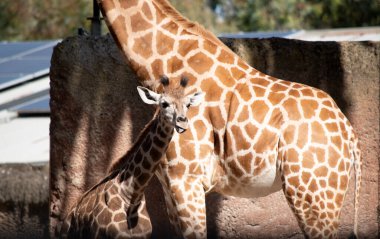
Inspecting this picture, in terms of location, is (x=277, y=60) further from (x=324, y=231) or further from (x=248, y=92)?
(x=324, y=231)

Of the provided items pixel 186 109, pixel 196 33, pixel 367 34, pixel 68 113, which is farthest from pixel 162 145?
pixel 367 34

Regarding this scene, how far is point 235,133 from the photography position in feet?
25.8

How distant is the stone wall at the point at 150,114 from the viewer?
916 cm

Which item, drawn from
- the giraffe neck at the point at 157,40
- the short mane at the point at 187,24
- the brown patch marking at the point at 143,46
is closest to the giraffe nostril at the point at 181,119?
the giraffe neck at the point at 157,40

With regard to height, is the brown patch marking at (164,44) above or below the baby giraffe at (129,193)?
above

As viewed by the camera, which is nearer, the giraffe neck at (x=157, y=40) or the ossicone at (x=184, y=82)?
the ossicone at (x=184, y=82)

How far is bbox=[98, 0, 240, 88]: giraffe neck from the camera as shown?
8133 mm

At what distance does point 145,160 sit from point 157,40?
3.50ft

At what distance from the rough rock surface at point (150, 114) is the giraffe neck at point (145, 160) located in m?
1.05

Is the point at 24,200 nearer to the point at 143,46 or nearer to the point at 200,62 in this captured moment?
the point at 143,46

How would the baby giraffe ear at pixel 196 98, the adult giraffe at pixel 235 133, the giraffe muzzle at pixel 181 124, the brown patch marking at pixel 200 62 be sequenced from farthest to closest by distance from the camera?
1. the brown patch marking at pixel 200 62
2. the adult giraffe at pixel 235 133
3. the baby giraffe ear at pixel 196 98
4. the giraffe muzzle at pixel 181 124

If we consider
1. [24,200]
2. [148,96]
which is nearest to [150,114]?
[148,96]

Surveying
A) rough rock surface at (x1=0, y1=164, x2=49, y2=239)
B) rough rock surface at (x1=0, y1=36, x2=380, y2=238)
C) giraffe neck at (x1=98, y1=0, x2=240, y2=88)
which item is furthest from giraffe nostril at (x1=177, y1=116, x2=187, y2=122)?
rough rock surface at (x1=0, y1=164, x2=49, y2=239)

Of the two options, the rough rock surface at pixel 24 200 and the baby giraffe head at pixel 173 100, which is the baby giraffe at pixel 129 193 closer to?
the baby giraffe head at pixel 173 100
